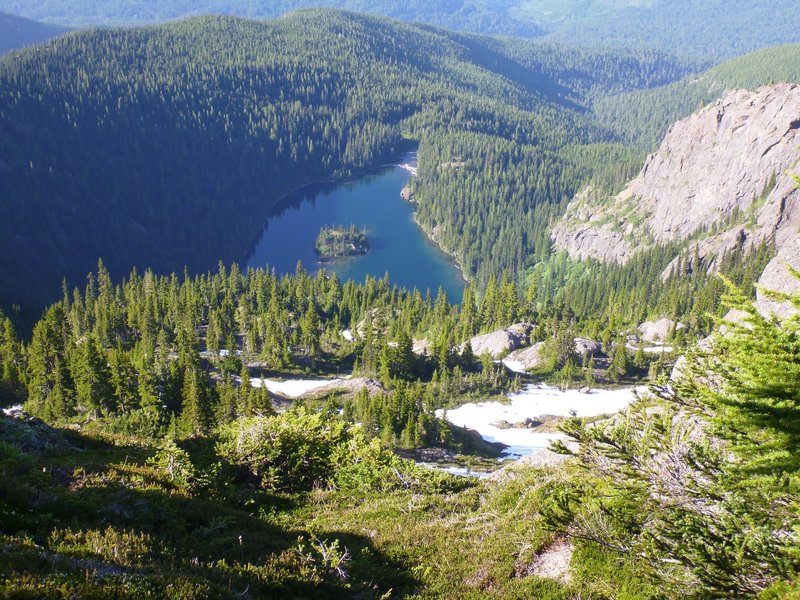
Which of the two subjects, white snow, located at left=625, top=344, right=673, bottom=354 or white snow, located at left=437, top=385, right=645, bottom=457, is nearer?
white snow, located at left=437, top=385, right=645, bottom=457

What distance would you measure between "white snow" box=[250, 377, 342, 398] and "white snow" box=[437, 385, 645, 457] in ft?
76.8

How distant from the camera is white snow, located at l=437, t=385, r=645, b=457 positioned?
7662 centimetres

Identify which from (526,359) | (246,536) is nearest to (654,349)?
(526,359)

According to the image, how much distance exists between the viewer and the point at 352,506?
2277 cm

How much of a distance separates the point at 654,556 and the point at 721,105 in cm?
22180

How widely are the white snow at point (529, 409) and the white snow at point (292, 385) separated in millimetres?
23406

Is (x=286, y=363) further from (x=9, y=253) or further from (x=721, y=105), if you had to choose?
(x=721, y=105)

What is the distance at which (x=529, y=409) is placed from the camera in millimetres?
84938

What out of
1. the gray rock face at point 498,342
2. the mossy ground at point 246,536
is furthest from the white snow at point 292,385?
the mossy ground at point 246,536

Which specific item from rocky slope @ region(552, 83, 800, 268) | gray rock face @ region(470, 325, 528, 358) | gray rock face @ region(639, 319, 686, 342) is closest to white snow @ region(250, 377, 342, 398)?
gray rock face @ region(470, 325, 528, 358)

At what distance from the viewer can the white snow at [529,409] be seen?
7662 cm

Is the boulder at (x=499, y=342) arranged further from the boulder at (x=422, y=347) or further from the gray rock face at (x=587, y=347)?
the gray rock face at (x=587, y=347)

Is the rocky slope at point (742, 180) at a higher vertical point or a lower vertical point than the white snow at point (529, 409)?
higher

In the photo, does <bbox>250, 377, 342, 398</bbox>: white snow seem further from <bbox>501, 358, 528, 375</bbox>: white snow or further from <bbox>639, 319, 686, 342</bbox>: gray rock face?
<bbox>639, 319, 686, 342</bbox>: gray rock face
